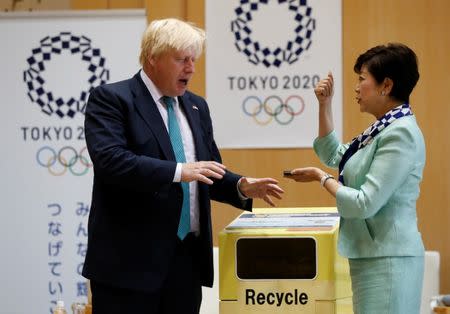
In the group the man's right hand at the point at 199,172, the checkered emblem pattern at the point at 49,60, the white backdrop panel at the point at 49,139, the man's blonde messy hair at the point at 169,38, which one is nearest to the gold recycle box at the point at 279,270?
the man's right hand at the point at 199,172

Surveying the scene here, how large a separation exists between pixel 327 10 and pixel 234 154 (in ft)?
3.72

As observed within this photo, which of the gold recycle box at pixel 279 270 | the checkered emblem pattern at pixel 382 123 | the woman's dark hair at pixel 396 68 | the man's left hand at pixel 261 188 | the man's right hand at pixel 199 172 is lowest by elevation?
the gold recycle box at pixel 279 270

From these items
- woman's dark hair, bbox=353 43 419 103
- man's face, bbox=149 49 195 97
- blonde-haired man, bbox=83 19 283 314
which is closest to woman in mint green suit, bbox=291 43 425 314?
woman's dark hair, bbox=353 43 419 103

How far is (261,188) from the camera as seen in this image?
9.43ft

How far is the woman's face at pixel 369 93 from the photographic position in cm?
270

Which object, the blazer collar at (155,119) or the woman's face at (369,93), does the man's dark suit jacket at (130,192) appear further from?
the woman's face at (369,93)

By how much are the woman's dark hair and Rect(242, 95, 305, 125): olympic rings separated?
2815 millimetres

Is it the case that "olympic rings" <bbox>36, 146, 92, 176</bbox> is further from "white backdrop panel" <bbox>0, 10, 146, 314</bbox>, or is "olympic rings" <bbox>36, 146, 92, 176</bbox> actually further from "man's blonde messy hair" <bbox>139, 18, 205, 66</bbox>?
"man's blonde messy hair" <bbox>139, 18, 205, 66</bbox>

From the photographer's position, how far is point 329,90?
293 centimetres

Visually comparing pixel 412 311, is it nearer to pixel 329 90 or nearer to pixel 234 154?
pixel 329 90

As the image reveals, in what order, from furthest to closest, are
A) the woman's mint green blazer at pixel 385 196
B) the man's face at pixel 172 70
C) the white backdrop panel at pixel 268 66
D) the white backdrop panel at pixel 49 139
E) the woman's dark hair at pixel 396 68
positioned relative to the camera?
the white backdrop panel at pixel 268 66 < the white backdrop panel at pixel 49 139 < the man's face at pixel 172 70 < the woman's dark hair at pixel 396 68 < the woman's mint green blazer at pixel 385 196

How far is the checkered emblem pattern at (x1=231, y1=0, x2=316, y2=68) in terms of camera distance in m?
5.48

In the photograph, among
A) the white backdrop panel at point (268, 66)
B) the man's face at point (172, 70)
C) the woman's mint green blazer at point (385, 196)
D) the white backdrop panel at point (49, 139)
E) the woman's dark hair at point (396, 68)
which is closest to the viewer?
the woman's mint green blazer at point (385, 196)

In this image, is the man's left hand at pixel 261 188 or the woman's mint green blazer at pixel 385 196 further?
the man's left hand at pixel 261 188
